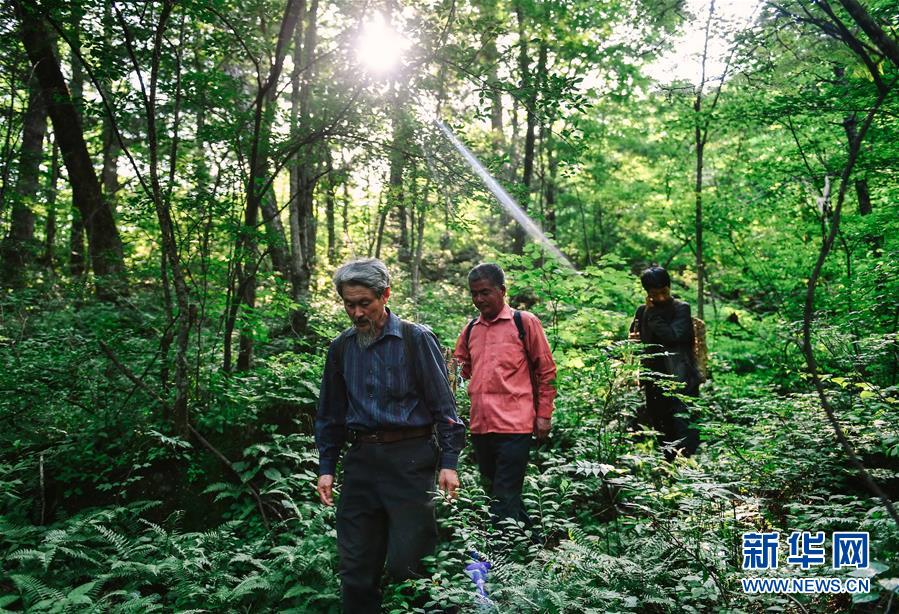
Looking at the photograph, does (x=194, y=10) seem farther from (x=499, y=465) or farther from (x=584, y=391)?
(x=584, y=391)

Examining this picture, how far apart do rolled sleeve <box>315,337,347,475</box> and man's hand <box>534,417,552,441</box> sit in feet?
5.70

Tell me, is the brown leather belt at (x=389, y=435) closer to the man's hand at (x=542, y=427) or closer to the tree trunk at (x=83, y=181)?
the man's hand at (x=542, y=427)

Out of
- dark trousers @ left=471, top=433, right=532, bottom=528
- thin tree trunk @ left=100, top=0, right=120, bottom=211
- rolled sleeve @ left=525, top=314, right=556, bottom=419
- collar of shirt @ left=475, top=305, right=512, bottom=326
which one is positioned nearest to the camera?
dark trousers @ left=471, top=433, right=532, bottom=528

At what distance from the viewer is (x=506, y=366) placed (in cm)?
451

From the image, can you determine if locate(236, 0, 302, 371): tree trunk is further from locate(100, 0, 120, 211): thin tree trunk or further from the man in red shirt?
the man in red shirt

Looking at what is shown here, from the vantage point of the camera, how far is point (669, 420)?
6484mm

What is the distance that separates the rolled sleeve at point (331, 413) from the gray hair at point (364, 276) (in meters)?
0.48

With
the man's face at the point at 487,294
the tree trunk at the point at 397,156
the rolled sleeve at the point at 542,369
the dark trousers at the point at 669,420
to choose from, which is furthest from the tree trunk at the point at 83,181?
the dark trousers at the point at 669,420

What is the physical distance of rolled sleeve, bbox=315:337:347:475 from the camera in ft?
11.7

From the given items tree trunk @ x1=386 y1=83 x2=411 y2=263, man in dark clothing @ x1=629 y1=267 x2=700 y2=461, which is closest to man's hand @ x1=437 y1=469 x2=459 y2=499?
man in dark clothing @ x1=629 y1=267 x2=700 y2=461

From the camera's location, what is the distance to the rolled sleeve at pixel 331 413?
3.56 m

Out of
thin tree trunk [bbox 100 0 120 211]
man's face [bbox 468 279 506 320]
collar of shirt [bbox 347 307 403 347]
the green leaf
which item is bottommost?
the green leaf

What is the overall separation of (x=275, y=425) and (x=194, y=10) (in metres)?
4.72

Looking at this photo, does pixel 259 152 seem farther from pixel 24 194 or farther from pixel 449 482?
pixel 24 194
